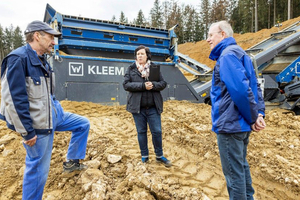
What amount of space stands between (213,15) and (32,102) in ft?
131

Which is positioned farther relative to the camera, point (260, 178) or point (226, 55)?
point (260, 178)

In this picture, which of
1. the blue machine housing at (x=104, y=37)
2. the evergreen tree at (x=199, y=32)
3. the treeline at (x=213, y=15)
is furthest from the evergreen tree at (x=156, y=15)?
the blue machine housing at (x=104, y=37)

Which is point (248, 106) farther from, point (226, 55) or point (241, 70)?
point (226, 55)

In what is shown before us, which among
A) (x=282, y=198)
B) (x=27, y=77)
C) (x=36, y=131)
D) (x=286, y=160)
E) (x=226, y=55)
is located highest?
(x=226, y=55)

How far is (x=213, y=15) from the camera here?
123ft

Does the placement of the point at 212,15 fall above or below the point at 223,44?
above

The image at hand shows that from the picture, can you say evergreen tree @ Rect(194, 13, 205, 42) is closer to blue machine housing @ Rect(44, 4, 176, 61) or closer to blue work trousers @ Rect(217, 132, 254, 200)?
blue machine housing @ Rect(44, 4, 176, 61)

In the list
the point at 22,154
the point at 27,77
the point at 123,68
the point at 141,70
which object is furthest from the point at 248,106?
the point at 123,68

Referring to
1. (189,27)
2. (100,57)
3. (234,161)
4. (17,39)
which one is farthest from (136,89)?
(17,39)

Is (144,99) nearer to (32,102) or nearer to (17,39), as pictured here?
(32,102)

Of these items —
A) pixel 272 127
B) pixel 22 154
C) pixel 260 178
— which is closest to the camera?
pixel 260 178

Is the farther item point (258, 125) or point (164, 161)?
point (164, 161)

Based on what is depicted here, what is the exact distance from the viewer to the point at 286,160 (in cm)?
336

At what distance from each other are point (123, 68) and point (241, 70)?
4.02 meters
